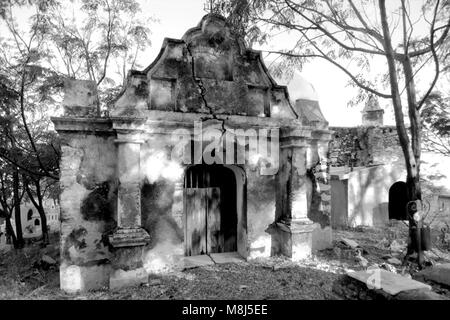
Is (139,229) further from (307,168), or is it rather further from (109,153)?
(307,168)

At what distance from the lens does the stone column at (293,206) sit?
21.3 feet

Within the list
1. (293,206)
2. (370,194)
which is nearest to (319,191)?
(293,206)

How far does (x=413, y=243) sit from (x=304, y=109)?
418 cm

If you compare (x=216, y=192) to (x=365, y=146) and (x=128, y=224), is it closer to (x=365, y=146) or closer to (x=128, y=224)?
(x=128, y=224)

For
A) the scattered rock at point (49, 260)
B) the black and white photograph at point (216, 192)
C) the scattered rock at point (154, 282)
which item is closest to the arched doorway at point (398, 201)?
the black and white photograph at point (216, 192)

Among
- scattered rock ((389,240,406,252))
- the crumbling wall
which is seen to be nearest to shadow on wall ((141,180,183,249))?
scattered rock ((389,240,406,252))

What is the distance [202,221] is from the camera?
23.0 ft

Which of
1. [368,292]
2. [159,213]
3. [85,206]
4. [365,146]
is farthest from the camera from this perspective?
[365,146]

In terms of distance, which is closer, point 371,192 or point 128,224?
point 128,224

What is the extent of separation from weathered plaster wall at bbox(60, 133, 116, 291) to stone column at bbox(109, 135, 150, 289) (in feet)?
1.51

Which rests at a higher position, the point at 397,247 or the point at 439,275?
the point at 439,275

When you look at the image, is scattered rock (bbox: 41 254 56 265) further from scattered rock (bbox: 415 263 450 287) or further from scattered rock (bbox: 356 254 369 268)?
scattered rock (bbox: 415 263 450 287)

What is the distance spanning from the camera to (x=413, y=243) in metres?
6.30

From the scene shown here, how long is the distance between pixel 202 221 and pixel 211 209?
1.26 ft
